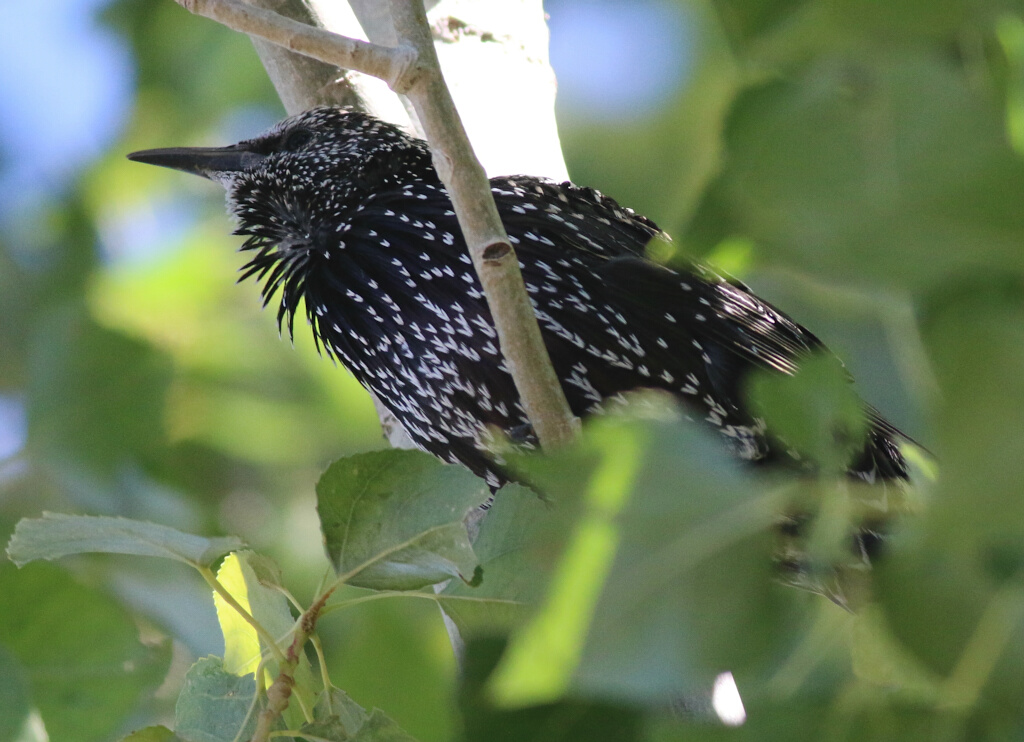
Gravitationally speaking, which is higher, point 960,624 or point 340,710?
point 960,624

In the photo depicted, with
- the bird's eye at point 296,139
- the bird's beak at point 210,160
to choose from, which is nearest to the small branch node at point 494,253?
the bird's eye at point 296,139

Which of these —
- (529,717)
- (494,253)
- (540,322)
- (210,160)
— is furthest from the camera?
(210,160)

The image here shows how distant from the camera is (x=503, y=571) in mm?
1137

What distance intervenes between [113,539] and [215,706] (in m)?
0.21

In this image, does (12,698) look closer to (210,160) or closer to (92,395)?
(92,395)

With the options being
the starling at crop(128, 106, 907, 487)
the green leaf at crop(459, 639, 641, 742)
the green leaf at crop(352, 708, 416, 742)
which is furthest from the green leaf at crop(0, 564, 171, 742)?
the starling at crop(128, 106, 907, 487)

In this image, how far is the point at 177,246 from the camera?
389 centimetres

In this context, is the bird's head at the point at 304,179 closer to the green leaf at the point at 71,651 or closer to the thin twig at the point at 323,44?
the thin twig at the point at 323,44

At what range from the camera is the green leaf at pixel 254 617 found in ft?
3.80

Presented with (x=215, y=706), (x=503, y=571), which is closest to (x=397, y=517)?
(x=503, y=571)

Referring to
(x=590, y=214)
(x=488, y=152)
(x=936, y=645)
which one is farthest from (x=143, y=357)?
(x=936, y=645)

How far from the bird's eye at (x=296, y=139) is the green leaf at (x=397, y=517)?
1.63 m

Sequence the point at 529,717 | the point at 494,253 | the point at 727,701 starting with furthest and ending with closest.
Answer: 1. the point at 727,701
2. the point at 494,253
3. the point at 529,717

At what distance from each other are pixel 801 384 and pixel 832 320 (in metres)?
0.10
